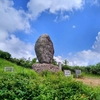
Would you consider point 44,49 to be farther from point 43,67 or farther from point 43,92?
point 43,92

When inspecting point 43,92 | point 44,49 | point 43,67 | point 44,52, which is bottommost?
point 43,92

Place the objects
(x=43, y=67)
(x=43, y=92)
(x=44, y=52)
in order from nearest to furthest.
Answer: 1. (x=43, y=92)
2. (x=43, y=67)
3. (x=44, y=52)

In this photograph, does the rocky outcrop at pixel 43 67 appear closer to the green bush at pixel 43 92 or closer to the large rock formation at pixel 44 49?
the large rock formation at pixel 44 49

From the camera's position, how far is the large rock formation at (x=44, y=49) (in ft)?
49.4

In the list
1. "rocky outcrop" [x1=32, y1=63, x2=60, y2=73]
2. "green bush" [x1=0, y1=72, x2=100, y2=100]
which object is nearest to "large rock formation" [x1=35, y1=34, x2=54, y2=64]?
"rocky outcrop" [x1=32, y1=63, x2=60, y2=73]

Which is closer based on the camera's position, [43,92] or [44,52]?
[43,92]

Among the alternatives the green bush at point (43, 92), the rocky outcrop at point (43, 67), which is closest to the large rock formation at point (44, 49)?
the rocky outcrop at point (43, 67)

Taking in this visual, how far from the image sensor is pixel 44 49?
15.2 metres

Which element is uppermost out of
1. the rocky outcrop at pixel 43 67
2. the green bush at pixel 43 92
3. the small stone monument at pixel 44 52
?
the small stone monument at pixel 44 52

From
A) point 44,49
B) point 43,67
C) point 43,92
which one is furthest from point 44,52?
point 43,92

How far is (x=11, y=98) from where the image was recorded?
15.1 feet

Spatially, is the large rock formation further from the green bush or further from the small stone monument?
the green bush

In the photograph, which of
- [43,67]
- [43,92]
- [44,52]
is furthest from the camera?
[44,52]

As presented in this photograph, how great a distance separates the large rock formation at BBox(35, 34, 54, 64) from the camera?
49.4 feet
